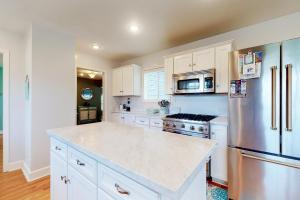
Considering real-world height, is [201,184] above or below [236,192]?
above

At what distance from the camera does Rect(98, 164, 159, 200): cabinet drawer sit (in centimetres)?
68

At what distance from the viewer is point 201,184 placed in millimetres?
923

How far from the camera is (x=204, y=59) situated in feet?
8.55

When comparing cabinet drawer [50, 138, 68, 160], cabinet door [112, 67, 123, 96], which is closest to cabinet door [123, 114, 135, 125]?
cabinet door [112, 67, 123, 96]

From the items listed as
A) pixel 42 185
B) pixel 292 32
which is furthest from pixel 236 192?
pixel 42 185

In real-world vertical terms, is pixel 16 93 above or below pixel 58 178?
above

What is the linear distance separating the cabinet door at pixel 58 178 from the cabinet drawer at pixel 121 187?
61 centimetres

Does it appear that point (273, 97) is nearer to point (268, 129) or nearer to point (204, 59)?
point (268, 129)

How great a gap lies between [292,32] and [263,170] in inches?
76.6

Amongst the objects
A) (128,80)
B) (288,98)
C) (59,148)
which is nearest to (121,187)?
(59,148)

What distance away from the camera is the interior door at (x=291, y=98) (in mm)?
1410

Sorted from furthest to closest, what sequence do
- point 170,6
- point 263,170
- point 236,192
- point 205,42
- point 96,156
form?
point 205,42 → point 170,6 → point 236,192 → point 263,170 → point 96,156

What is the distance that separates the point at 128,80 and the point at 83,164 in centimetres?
299

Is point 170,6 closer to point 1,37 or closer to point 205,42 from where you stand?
point 205,42
